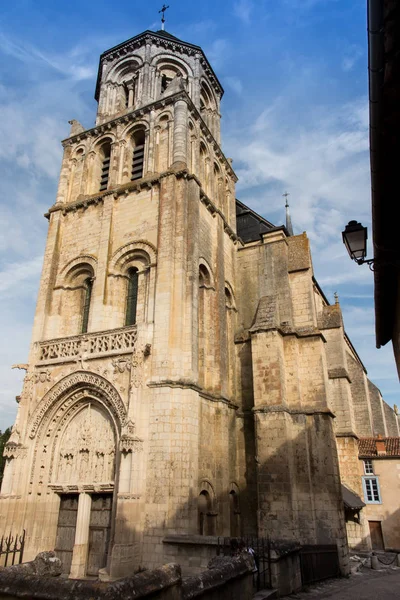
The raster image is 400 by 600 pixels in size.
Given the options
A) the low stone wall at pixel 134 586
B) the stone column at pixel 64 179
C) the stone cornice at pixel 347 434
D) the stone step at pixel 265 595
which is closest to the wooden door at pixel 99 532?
the stone step at pixel 265 595

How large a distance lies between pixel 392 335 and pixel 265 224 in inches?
495

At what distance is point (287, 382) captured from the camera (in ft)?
49.5

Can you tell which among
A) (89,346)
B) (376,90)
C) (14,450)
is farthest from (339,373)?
(376,90)

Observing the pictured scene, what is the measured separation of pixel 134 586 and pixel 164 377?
772 cm

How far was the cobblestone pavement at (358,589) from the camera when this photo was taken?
8927 mm

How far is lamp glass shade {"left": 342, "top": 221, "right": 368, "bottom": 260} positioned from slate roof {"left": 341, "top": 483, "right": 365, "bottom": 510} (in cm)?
1334

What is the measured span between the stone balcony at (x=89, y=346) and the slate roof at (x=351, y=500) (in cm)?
977

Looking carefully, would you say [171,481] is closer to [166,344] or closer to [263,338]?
[166,344]

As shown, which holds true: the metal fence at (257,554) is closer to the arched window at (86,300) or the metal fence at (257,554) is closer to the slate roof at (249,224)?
the arched window at (86,300)

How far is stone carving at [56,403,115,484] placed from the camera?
40.8ft

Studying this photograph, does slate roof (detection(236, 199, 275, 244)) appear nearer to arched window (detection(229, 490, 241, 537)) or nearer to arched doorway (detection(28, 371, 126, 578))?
arched doorway (detection(28, 371, 126, 578))

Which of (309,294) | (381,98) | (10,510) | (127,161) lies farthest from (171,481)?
(127,161)

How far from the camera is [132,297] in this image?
15.1 metres

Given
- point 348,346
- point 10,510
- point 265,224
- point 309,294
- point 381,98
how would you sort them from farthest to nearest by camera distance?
point 348,346
point 265,224
point 309,294
point 10,510
point 381,98
